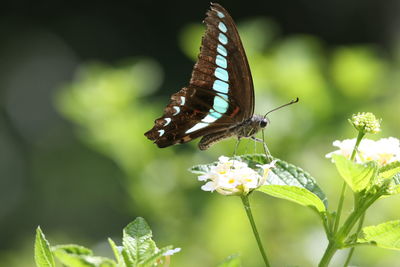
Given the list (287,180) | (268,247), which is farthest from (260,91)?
(287,180)

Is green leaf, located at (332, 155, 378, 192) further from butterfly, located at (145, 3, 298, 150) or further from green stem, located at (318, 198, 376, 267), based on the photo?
butterfly, located at (145, 3, 298, 150)

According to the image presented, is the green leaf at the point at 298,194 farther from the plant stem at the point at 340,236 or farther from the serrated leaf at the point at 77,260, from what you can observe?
the serrated leaf at the point at 77,260

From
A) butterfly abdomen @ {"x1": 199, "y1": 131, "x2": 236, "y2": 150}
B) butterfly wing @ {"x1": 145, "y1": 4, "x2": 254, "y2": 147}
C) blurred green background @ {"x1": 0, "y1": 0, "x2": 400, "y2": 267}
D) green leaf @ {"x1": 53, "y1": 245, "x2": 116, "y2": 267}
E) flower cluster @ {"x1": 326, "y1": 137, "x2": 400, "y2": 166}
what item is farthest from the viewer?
blurred green background @ {"x1": 0, "y1": 0, "x2": 400, "y2": 267}

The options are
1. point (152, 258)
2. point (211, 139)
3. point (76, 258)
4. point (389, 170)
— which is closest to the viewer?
point (76, 258)

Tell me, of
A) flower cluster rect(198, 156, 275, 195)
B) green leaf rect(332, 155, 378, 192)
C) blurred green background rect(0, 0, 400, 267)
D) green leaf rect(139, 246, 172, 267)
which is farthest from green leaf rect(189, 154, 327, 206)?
blurred green background rect(0, 0, 400, 267)

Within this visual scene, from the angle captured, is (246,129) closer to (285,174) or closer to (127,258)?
(285,174)

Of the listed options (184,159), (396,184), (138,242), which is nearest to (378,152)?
(396,184)

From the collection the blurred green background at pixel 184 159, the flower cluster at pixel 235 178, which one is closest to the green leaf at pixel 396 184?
the flower cluster at pixel 235 178
